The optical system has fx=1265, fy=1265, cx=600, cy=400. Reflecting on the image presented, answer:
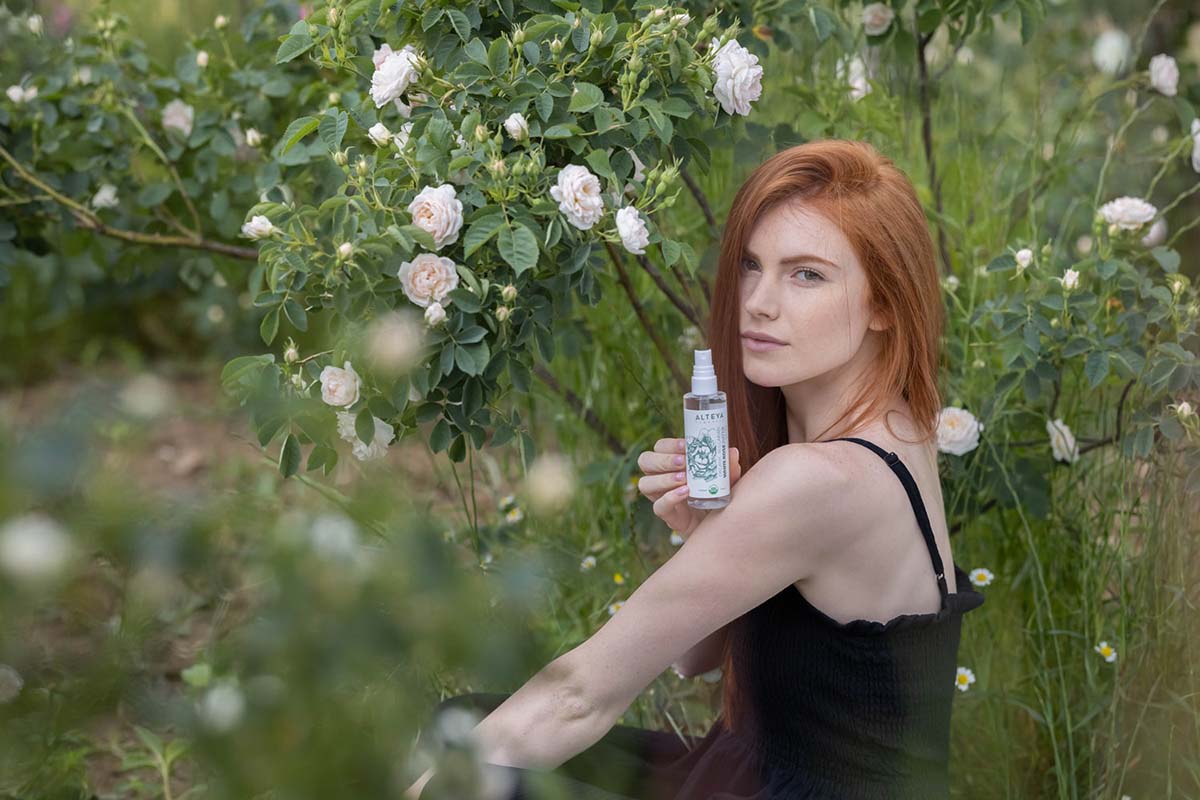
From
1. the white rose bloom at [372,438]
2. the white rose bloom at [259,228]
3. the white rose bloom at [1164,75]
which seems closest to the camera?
the white rose bloom at [259,228]

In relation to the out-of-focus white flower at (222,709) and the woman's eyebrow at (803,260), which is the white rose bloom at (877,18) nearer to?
the woman's eyebrow at (803,260)

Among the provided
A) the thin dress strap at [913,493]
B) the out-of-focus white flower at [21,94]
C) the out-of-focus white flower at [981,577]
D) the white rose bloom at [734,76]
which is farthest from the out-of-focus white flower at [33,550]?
the out-of-focus white flower at [21,94]

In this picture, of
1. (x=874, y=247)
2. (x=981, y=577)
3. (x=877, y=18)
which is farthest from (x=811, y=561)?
(x=877, y=18)

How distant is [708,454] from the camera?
1.68m

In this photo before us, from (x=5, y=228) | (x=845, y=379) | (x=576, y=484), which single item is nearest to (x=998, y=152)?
(x=576, y=484)

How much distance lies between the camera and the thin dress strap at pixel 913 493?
5.74ft

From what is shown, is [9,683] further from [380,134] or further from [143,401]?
[380,134]

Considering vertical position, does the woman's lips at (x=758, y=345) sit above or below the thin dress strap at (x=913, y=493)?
above

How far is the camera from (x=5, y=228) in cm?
266

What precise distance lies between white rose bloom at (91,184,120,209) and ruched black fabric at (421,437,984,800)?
154cm

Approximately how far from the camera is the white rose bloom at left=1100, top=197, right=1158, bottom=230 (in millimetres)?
2275

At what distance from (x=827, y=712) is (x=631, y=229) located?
2.41 ft

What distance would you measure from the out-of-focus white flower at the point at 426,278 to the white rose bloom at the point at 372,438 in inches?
8.5

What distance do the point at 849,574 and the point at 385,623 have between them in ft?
3.12
